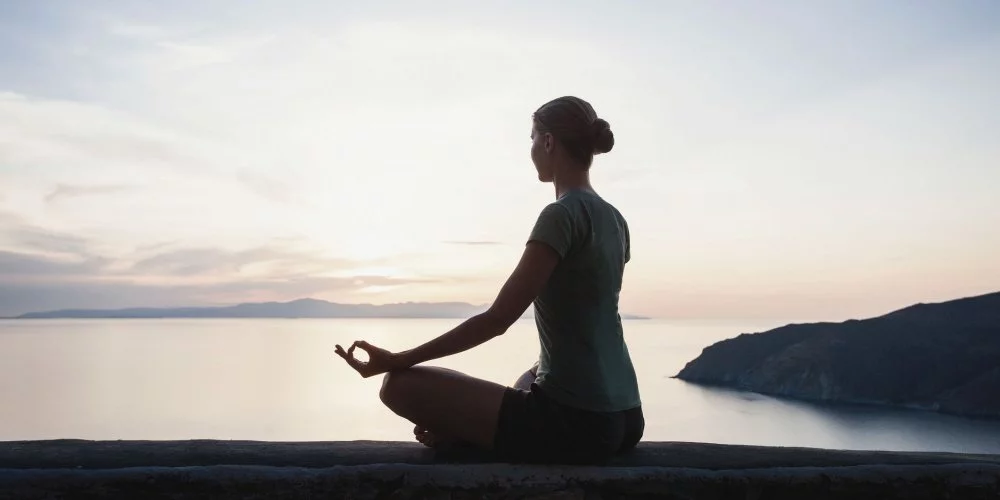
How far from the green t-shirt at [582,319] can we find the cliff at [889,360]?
371 ft

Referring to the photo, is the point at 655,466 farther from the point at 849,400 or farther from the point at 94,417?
the point at 849,400

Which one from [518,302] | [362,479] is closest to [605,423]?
[518,302]

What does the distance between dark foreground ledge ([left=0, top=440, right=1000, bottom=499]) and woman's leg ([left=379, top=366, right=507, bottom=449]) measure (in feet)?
0.42

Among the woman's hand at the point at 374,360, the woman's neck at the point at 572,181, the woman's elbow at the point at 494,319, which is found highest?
the woman's neck at the point at 572,181

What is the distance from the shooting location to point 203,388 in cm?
11031

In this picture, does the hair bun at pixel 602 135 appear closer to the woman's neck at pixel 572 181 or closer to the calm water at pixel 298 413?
the woman's neck at pixel 572 181

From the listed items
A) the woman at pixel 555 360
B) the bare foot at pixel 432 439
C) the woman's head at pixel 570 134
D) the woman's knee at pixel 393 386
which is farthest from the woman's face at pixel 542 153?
the bare foot at pixel 432 439

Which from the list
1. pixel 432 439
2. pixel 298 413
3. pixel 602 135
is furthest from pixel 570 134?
pixel 298 413

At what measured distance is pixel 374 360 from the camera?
257 centimetres

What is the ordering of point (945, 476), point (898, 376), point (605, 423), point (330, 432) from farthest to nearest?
point (898, 376), point (330, 432), point (945, 476), point (605, 423)

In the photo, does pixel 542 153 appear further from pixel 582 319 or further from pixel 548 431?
pixel 548 431

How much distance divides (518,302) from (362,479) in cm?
83

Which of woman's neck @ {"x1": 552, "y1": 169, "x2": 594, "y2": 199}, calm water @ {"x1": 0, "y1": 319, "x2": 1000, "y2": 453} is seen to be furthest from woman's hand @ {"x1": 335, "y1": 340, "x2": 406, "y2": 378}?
calm water @ {"x1": 0, "y1": 319, "x2": 1000, "y2": 453}

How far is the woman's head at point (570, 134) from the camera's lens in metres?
2.70
